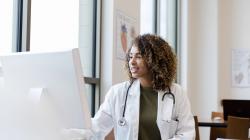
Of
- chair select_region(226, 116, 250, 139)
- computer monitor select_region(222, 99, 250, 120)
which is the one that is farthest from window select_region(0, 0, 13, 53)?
computer monitor select_region(222, 99, 250, 120)

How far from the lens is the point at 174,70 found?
2146 millimetres

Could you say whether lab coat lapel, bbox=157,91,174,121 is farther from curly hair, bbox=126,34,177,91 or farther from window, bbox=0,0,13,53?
window, bbox=0,0,13,53

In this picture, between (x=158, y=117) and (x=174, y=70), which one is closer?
(x=158, y=117)

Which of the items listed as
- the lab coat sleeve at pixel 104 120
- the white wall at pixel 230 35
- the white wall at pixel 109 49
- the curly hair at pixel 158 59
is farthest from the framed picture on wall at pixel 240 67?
the lab coat sleeve at pixel 104 120

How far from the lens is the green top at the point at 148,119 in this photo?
6.48ft

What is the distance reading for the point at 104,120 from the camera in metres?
1.97

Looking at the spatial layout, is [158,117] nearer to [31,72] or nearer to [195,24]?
[31,72]

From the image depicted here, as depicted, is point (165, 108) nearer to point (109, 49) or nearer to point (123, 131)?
point (123, 131)

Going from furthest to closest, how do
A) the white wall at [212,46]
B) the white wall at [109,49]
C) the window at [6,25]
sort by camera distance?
1. the white wall at [212,46]
2. the white wall at [109,49]
3. the window at [6,25]

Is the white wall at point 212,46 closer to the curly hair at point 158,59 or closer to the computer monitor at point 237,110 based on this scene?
the computer monitor at point 237,110

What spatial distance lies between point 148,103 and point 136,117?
0.38 feet

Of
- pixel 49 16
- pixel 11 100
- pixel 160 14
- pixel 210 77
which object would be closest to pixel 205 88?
pixel 210 77

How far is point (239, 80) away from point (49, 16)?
4.07m

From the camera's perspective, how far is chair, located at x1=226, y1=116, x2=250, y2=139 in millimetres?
3625
